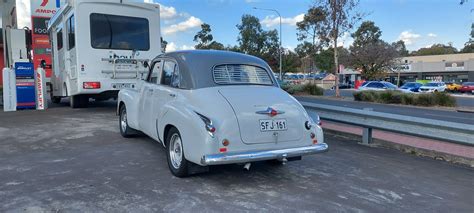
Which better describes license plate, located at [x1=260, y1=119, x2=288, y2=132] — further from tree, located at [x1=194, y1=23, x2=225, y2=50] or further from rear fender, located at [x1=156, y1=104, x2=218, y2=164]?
tree, located at [x1=194, y1=23, x2=225, y2=50]

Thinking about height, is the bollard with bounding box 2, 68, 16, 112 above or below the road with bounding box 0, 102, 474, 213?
above

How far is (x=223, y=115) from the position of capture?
484 centimetres

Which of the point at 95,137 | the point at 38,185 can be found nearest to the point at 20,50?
the point at 95,137

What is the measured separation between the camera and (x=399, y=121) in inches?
286

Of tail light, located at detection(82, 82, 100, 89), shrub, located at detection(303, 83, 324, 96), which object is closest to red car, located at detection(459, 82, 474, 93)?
shrub, located at detection(303, 83, 324, 96)

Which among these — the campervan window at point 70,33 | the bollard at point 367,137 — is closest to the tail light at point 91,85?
the campervan window at point 70,33

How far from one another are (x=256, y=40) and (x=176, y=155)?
159 feet

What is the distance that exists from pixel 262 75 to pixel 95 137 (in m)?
3.99

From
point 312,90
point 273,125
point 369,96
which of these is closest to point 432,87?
point 312,90

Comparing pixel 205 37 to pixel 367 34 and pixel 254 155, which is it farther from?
pixel 254 155

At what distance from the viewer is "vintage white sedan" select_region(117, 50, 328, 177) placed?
4770 millimetres

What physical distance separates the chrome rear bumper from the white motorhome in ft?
23.3

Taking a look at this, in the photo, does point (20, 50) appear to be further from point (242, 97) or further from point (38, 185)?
point (242, 97)

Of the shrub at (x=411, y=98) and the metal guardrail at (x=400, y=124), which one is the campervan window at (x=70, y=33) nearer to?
the metal guardrail at (x=400, y=124)
